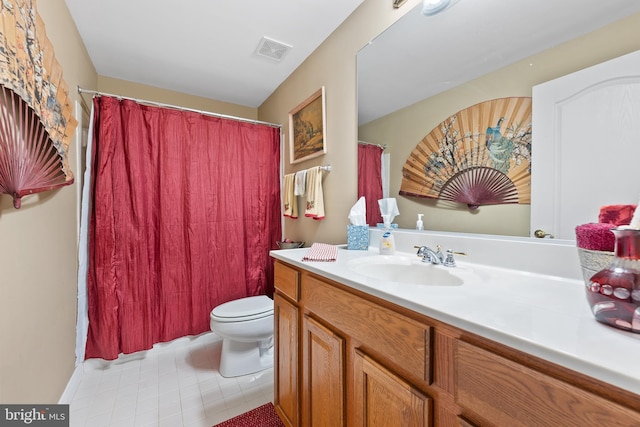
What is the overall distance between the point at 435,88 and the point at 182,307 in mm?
2248

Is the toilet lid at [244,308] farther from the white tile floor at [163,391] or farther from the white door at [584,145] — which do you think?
the white door at [584,145]

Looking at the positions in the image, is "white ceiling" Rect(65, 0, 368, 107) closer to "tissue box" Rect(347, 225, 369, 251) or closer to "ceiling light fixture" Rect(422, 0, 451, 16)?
"ceiling light fixture" Rect(422, 0, 451, 16)

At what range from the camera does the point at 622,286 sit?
0.42 m

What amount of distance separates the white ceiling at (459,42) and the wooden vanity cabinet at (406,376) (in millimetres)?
937

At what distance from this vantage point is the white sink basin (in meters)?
0.94

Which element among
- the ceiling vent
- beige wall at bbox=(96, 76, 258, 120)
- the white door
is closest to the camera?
the white door

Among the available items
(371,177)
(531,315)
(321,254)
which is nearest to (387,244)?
(321,254)

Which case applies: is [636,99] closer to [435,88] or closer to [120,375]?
[435,88]

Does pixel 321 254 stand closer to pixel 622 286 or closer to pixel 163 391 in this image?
pixel 622 286

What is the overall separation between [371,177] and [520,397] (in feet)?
3.87

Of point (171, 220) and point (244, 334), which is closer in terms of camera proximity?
point (244, 334)

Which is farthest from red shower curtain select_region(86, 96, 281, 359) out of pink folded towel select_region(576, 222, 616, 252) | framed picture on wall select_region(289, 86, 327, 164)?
pink folded towel select_region(576, 222, 616, 252)

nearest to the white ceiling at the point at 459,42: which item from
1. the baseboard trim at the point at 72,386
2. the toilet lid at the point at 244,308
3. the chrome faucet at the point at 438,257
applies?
the chrome faucet at the point at 438,257

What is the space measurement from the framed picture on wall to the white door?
1.19 m
